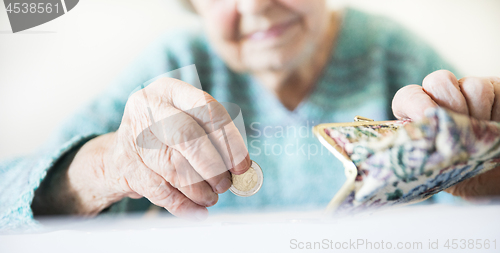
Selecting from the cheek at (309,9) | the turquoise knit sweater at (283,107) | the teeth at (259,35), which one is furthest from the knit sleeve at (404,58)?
the teeth at (259,35)

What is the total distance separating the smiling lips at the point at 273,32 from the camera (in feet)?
1.81

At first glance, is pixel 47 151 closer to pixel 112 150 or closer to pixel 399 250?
pixel 112 150

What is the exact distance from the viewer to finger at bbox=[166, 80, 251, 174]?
39 centimetres

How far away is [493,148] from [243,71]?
422 mm

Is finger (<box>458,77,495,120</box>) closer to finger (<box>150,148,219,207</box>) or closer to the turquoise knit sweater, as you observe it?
the turquoise knit sweater

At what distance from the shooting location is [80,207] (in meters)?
0.56

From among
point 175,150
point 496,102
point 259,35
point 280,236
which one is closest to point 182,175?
point 175,150

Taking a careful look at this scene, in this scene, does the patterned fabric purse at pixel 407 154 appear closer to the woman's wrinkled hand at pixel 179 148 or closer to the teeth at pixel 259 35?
the woman's wrinkled hand at pixel 179 148

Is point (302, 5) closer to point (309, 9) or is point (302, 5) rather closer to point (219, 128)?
point (309, 9)

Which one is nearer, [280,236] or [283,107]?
[280,236]

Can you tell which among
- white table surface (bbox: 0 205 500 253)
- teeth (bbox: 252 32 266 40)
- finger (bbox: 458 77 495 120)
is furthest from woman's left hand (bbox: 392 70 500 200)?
teeth (bbox: 252 32 266 40)

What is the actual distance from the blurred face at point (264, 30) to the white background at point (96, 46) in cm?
5

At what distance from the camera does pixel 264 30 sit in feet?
1.81

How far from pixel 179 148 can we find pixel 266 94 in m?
0.27
